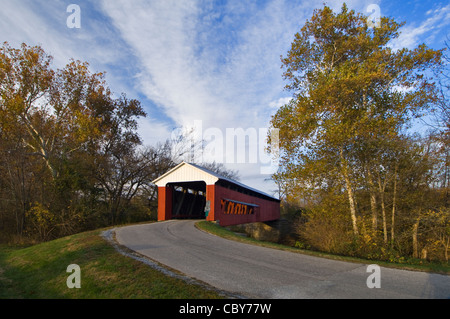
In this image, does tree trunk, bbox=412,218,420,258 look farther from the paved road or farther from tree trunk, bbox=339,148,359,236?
the paved road

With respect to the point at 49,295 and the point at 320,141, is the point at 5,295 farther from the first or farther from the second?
the point at 320,141

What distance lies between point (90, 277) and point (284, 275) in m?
4.29

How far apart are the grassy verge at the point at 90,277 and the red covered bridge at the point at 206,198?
358 inches

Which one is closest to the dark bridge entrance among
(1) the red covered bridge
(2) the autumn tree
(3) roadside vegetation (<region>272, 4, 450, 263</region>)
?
(1) the red covered bridge

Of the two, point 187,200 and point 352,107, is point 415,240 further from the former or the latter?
point 187,200

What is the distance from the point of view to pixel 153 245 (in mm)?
9250

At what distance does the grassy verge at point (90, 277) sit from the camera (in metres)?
4.78

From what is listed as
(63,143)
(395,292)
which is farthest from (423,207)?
(63,143)

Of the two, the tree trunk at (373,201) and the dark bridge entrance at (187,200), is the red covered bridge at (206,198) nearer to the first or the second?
the dark bridge entrance at (187,200)

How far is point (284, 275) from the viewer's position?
5656 mm

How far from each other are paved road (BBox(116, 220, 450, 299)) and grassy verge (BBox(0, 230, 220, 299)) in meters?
0.69

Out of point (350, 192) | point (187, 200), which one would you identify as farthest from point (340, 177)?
point (187, 200)

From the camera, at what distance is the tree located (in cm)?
1161
